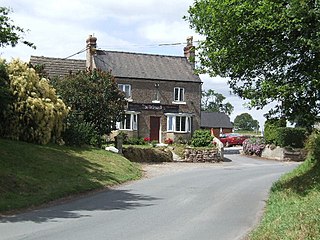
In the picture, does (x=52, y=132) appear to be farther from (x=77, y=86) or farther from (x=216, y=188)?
(x=216, y=188)

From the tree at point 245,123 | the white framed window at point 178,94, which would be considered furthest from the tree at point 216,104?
the white framed window at point 178,94

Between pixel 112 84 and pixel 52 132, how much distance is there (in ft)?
17.4

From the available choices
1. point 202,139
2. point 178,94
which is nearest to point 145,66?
point 178,94

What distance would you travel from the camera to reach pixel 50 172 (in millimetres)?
19375

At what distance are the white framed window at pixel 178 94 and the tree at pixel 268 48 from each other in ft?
97.6

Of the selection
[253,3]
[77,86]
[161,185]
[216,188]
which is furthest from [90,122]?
[253,3]

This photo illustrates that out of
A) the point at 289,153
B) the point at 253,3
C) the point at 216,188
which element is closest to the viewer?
the point at 253,3

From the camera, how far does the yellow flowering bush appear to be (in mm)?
24859

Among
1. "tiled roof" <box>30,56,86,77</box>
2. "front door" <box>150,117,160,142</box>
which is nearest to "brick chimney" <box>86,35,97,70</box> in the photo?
"tiled roof" <box>30,56,86,77</box>

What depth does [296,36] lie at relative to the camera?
40.8 ft

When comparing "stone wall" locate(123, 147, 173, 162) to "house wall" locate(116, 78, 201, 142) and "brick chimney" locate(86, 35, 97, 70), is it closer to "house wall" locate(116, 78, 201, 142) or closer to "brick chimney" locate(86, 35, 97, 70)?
"house wall" locate(116, 78, 201, 142)

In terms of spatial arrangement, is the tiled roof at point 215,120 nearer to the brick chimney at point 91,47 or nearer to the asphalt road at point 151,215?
the brick chimney at point 91,47

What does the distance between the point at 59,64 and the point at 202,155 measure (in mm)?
18682

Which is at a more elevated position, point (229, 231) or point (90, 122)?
point (90, 122)
